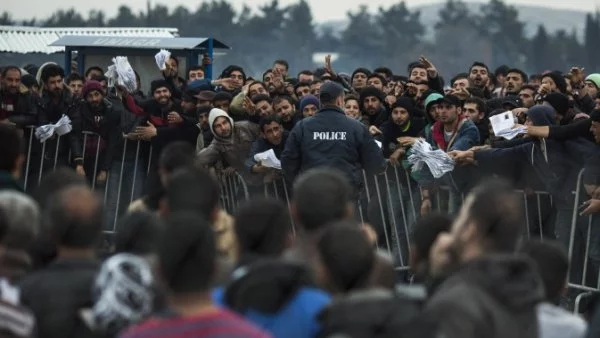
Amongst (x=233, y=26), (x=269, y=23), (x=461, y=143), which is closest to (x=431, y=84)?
(x=461, y=143)

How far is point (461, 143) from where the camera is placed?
49.8 feet

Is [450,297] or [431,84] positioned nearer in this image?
[450,297]

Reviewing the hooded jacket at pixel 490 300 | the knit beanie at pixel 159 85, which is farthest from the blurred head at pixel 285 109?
the hooded jacket at pixel 490 300

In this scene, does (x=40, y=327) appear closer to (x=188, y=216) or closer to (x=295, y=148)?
(x=188, y=216)

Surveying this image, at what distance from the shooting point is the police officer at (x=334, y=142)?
14.5 m

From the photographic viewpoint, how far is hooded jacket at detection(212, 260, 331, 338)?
6.70 meters

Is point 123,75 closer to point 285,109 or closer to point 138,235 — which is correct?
point 285,109

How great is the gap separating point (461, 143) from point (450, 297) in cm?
879

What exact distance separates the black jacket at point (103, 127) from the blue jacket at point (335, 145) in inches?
137

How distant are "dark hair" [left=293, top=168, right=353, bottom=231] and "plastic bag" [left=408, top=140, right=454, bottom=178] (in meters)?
7.19

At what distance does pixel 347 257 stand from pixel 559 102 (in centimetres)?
863

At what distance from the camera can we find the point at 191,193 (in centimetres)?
789

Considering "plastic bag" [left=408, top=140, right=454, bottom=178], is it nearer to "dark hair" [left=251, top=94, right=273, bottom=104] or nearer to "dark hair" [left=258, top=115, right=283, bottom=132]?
"dark hair" [left=258, top=115, right=283, bottom=132]

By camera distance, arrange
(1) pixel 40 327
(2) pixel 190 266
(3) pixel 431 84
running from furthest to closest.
Result: (3) pixel 431 84, (1) pixel 40 327, (2) pixel 190 266
